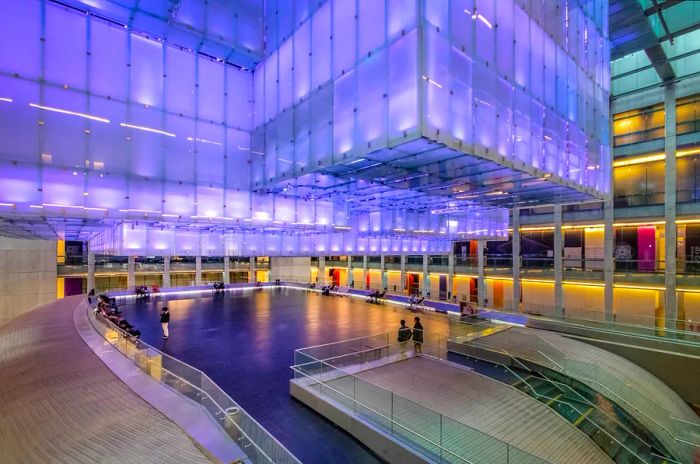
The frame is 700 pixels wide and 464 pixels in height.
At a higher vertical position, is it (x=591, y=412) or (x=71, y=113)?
(x=71, y=113)

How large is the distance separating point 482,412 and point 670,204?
23.3m

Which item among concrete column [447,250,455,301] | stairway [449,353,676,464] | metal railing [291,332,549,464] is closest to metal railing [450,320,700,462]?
stairway [449,353,676,464]

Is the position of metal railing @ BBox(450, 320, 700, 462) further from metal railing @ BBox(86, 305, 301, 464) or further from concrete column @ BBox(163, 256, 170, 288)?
concrete column @ BBox(163, 256, 170, 288)

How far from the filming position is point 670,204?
23.8 metres

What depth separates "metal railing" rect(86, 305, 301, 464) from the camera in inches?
221

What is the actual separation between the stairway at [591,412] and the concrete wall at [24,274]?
35.7 m

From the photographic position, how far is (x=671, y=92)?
79.4 ft

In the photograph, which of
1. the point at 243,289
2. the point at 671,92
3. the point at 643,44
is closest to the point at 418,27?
the point at 643,44

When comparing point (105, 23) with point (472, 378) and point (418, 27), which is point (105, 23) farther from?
point (472, 378)

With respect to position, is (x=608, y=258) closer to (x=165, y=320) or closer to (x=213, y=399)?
(x=165, y=320)

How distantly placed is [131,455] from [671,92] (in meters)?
33.0

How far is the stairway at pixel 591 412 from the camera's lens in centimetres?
985

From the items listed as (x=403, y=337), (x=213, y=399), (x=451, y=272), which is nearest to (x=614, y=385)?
(x=403, y=337)

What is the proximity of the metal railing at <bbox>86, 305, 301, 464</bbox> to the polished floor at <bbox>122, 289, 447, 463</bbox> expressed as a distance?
1.89 meters
